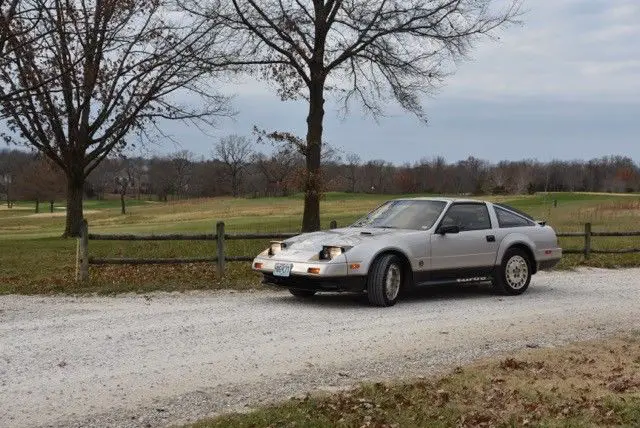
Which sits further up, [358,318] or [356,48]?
[356,48]

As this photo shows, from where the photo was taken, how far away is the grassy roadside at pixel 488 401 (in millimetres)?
5406

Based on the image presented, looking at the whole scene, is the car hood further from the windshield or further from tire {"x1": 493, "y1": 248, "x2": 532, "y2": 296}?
tire {"x1": 493, "y1": 248, "x2": 532, "y2": 296}

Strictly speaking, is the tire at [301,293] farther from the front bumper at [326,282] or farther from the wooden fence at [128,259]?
the wooden fence at [128,259]

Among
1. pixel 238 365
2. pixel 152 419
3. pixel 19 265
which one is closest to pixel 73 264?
pixel 19 265

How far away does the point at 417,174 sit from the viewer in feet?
369

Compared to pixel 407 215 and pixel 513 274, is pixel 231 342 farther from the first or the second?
pixel 513 274

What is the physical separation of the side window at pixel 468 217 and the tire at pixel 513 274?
66 cm

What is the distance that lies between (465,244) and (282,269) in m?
3.06

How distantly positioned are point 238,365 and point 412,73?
691 inches

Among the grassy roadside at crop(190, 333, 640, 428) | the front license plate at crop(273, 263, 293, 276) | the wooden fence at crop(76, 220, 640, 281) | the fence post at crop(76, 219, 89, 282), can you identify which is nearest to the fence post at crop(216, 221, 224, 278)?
the wooden fence at crop(76, 220, 640, 281)

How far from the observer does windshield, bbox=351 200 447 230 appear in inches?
451

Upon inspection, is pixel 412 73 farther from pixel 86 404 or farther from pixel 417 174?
pixel 417 174

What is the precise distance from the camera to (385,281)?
1048 cm

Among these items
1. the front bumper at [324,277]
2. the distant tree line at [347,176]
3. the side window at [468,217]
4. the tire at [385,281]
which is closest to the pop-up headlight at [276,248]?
the front bumper at [324,277]
